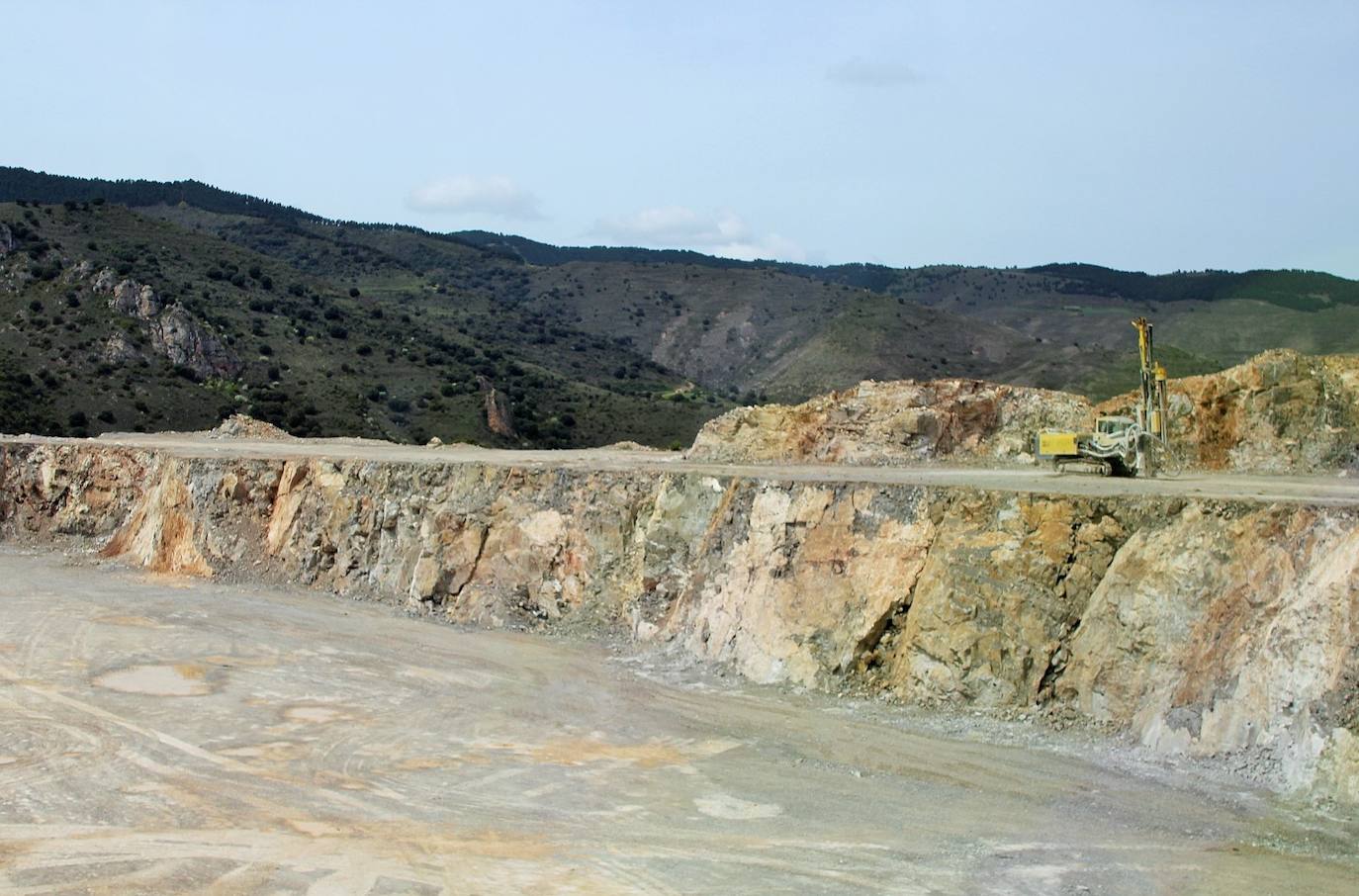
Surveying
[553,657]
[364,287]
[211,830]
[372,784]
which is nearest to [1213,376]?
[553,657]

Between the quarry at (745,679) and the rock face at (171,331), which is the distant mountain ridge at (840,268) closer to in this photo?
the rock face at (171,331)

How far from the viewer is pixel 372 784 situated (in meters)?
16.4

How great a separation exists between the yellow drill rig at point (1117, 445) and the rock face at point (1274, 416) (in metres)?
2.78

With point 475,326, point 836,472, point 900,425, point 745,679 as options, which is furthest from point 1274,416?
point 475,326

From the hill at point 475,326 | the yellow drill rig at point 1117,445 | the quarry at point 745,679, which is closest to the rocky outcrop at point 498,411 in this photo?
the hill at point 475,326

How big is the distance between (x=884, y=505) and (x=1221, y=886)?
9.50 meters

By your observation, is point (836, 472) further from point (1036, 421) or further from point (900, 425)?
point (1036, 421)

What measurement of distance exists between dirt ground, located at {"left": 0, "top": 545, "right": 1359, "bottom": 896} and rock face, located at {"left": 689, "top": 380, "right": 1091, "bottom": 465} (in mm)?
10524

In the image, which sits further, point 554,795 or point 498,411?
point 498,411

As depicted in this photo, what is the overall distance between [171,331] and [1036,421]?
46.3 m

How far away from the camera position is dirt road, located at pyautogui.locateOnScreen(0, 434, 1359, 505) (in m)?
21.0

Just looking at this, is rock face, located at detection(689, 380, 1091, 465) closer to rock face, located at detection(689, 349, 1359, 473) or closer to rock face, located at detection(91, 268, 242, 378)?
rock face, located at detection(689, 349, 1359, 473)

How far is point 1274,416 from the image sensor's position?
28891 mm

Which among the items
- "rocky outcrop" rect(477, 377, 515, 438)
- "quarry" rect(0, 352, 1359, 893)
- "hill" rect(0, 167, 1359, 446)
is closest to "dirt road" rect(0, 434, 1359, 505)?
"quarry" rect(0, 352, 1359, 893)
